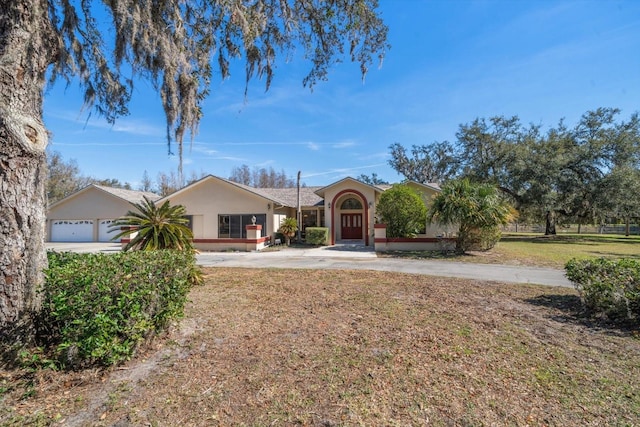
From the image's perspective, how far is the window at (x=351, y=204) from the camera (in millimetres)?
21378

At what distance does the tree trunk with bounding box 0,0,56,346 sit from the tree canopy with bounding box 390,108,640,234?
2834 centimetres

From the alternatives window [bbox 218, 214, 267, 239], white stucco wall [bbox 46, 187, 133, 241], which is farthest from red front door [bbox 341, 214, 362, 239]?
white stucco wall [bbox 46, 187, 133, 241]

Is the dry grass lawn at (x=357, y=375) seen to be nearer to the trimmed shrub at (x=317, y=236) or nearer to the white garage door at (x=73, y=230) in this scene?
the trimmed shrub at (x=317, y=236)

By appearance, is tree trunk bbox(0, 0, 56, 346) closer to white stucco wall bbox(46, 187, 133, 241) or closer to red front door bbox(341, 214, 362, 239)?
red front door bbox(341, 214, 362, 239)

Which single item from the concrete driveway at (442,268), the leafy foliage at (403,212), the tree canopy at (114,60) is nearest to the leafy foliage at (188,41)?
the tree canopy at (114,60)

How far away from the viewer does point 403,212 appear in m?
16.8

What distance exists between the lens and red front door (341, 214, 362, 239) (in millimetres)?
21859

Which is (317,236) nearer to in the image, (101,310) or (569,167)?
(101,310)

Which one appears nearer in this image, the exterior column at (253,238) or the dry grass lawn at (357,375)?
the dry grass lawn at (357,375)

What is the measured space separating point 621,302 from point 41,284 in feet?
27.9

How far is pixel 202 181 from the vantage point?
767 inches

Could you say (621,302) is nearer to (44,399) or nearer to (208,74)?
(44,399)

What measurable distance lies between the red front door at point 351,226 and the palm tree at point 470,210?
7446mm

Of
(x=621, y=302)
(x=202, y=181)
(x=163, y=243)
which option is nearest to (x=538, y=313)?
(x=621, y=302)
